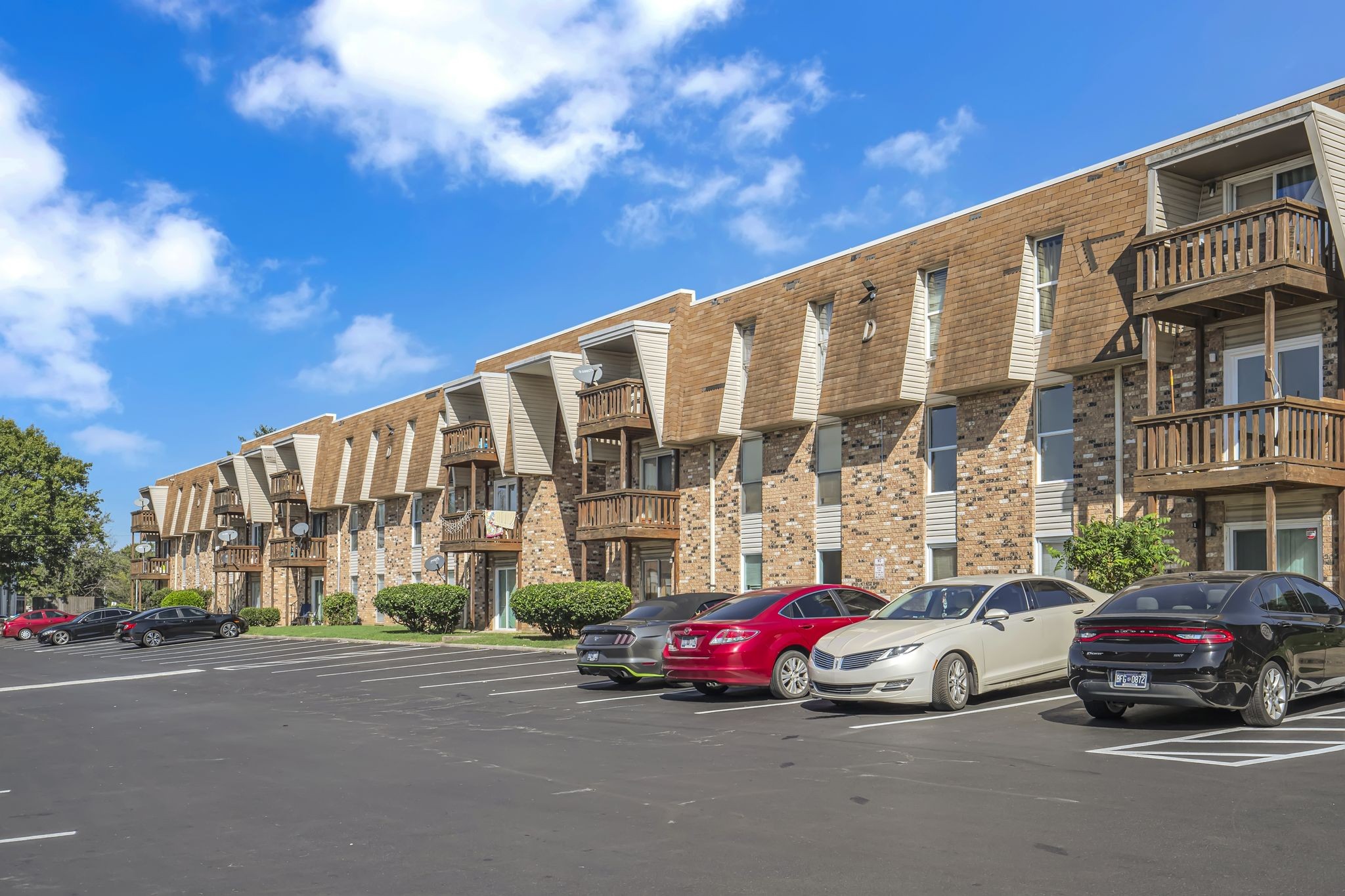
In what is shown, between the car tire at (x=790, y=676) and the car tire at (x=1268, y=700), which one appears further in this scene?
the car tire at (x=790, y=676)

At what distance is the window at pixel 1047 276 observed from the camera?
2191cm

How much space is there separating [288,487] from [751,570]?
32.4 m

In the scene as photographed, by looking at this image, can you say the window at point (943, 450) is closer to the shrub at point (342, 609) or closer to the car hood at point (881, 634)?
the car hood at point (881, 634)

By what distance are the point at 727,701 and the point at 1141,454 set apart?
7579 millimetres

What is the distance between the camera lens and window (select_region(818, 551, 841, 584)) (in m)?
26.5

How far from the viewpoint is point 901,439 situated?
2470cm

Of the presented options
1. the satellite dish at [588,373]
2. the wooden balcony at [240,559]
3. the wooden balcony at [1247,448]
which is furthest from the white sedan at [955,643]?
the wooden balcony at [240,559]

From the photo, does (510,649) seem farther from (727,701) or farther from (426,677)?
(727,701)

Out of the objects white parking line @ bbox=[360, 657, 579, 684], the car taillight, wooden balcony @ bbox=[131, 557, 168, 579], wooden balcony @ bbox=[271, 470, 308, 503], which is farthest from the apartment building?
wooden balcony @ bbox=[131, 557, 168, 579]

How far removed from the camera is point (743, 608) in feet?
54.9

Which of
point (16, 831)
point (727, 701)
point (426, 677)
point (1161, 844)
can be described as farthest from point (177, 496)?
point (1161, 844)

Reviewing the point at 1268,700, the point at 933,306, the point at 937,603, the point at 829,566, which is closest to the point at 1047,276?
the point at 933,306

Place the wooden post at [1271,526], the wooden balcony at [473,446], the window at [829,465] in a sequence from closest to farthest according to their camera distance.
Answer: the wooden post at [1271,526], the window at [829,465], the wooden balcony at [473,446]

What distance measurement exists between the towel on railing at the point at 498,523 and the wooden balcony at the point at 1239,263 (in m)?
23.2
